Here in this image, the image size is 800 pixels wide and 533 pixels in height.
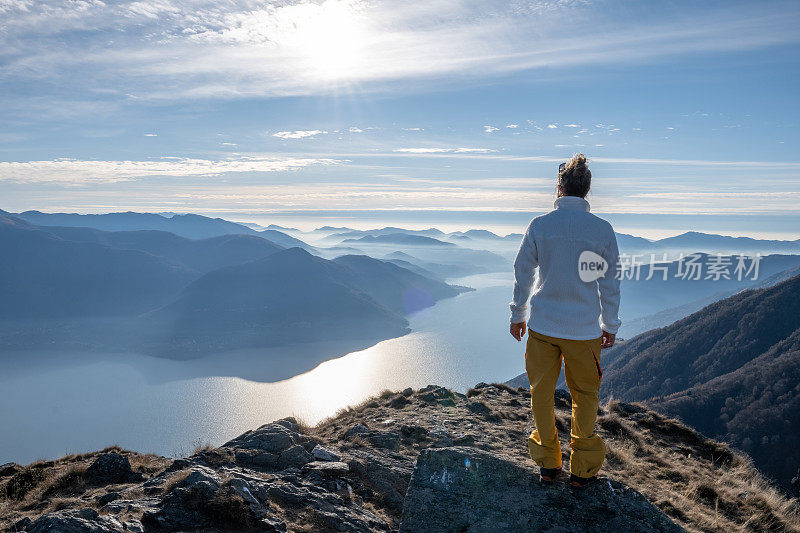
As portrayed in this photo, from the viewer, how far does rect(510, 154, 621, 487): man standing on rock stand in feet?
15.1

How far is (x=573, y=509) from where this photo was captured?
4480mm

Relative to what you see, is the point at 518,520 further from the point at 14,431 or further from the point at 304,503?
the point at 14,431

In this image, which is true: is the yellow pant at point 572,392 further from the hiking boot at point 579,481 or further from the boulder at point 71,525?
the boulder at point 71,525

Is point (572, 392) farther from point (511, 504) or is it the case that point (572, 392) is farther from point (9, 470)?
point (9, 470)

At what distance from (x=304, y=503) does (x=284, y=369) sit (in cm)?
18704

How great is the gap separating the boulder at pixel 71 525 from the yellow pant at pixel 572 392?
4.40 m

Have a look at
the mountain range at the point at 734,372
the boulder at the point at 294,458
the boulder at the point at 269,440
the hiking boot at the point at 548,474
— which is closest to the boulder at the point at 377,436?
the boulder at the point at 269,440

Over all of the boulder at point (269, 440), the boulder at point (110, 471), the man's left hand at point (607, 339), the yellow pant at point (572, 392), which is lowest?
the boulder at point (110, 471)

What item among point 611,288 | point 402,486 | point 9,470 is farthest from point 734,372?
point 9,470

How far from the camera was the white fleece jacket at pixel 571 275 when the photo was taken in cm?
459

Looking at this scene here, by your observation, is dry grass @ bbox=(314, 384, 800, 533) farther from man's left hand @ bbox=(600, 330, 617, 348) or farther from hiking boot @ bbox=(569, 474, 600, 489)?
man's left hand @ bbox=(600, 330, 617, 348)

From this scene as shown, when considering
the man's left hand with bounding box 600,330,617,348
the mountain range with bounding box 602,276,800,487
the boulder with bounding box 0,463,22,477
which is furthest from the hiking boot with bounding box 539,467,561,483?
the mountain range with bounding box 602,276,800,487

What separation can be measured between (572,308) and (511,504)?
7.04 feet

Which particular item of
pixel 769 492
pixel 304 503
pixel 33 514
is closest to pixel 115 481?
pixel 33 514
